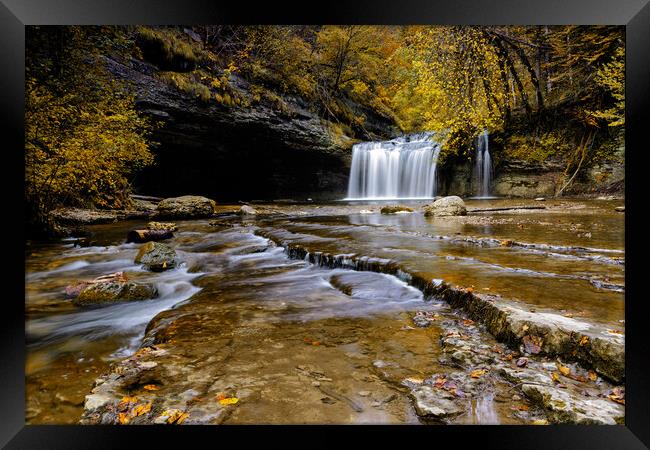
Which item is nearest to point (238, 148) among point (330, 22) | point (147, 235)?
point (147, 235)

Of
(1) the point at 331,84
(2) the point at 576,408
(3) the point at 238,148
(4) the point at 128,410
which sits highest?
(1) the point at 331,84

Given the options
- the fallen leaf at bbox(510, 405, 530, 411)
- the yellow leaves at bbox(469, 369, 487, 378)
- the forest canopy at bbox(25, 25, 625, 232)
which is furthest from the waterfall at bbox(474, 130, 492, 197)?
the fallen leaf at bbox(510, 405, 530, 411)

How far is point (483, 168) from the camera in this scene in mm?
17953

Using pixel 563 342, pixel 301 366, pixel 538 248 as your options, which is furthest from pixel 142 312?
pixel 538 248

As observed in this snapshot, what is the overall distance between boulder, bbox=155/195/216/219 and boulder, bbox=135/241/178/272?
607cm

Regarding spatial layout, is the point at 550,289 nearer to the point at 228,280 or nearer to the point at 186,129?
the point at 228,280

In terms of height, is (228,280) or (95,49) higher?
(95,49)

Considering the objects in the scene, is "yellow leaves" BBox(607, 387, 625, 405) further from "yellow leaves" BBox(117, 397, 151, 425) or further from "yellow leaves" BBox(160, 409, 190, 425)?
"yellow leaves" BBox(117, 397, 151, 425)

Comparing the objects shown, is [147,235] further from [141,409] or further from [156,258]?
[141,409]

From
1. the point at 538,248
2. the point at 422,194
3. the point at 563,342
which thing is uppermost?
the point at 422,194

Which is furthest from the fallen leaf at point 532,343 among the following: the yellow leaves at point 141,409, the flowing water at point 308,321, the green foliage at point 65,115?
the green foliage at point 65,115

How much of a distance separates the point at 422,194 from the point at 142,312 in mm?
17968

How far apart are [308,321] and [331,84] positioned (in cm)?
1890

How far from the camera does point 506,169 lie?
16734 millimetres
